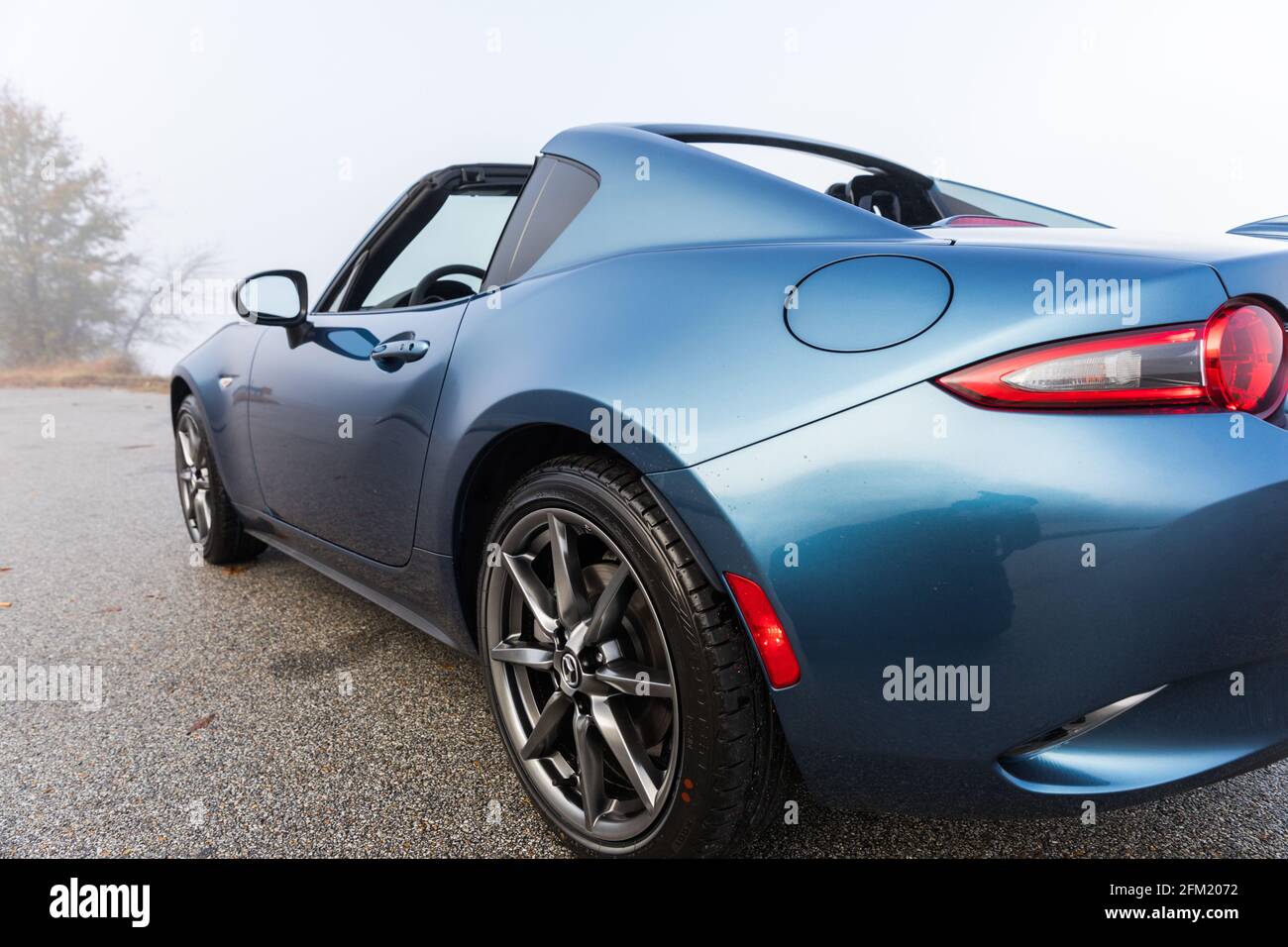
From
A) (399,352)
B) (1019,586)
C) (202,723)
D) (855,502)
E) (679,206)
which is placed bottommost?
(202,723)

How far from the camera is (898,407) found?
1177 mm

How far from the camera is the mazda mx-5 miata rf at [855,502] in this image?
3.66 ft

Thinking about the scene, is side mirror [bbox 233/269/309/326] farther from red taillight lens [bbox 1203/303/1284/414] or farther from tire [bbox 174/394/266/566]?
red taillight lens [bbox 1203/303/1284/414]

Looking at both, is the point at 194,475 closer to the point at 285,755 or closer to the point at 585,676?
the point at 285,755

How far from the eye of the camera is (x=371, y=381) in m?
2.19

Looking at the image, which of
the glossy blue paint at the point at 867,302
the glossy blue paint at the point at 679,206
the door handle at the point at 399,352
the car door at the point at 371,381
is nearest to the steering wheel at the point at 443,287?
the car door at the point at 371,381

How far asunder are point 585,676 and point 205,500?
270 cm

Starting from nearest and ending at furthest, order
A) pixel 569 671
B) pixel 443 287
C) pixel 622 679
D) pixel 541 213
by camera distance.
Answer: pixel 622 679 → pixel 569 671 → pixel 541 213 → pixel 443 287

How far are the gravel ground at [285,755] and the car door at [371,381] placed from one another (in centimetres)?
45

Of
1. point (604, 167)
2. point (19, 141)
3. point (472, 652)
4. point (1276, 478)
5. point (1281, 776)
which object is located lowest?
point (1281, 776)

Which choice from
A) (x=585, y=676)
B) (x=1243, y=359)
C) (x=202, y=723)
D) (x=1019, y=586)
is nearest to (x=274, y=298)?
(x=202, y=723)
